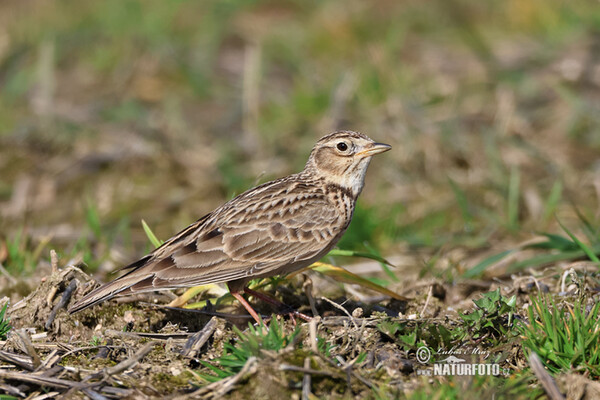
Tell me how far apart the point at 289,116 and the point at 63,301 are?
217 inches

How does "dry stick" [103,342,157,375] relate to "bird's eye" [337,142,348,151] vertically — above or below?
below

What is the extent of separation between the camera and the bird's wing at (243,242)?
17.7ft

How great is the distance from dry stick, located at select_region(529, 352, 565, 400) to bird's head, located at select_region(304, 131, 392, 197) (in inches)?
94.0

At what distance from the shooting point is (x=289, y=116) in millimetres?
10609

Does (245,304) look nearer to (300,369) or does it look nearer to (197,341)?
(197,341)

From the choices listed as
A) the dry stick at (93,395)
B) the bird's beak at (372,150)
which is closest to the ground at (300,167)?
the dry stick at (93,395)

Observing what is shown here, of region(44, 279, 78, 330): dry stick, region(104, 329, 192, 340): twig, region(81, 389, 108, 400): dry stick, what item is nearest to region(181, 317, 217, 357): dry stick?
region(104, 329, 192, 340): twig

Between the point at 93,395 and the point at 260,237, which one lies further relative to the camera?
the point at 260,237

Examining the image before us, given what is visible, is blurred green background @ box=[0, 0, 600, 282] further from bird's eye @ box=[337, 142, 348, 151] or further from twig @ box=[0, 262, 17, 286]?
bird's eye @ box=[337, 142, 348, 151]

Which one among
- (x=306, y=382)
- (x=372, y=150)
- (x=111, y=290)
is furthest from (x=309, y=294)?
(x=306, y=382)

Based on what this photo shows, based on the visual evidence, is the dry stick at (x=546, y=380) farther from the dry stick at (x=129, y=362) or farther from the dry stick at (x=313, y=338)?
the dry stick at (x=129, y=362)

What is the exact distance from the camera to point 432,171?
9.66 meters

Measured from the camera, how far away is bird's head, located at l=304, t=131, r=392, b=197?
6473 millimetres

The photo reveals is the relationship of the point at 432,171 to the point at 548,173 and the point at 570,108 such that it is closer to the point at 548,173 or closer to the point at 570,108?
the point at 548,173
